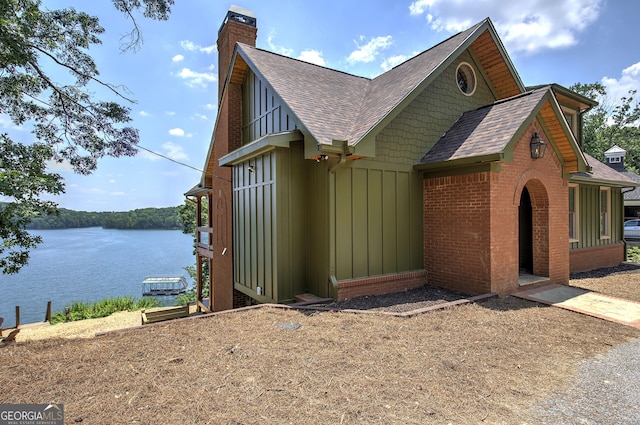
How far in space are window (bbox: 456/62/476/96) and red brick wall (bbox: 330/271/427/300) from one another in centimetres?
570

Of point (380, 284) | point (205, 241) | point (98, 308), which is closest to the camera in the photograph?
point (380, 284)

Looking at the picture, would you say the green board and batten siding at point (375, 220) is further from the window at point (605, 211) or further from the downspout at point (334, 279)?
the window at point (605, 211)

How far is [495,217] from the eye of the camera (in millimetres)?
7066

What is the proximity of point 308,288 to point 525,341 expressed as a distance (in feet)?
14.1

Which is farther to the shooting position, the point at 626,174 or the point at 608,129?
the point at 608,129

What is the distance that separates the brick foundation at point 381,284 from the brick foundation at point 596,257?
707 cm

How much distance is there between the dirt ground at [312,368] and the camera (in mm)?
3031

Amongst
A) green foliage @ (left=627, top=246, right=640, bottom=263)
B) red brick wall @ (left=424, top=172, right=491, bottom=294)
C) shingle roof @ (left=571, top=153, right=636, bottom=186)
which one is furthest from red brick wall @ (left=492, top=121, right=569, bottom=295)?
green foliage @ (left=627, top=246, right=640, bottom=263)

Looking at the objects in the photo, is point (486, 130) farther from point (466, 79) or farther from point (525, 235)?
point (525, 235)

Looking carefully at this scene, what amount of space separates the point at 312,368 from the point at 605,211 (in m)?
15.2

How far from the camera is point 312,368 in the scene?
3852 millimetres

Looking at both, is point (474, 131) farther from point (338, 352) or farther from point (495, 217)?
point (338, 352)

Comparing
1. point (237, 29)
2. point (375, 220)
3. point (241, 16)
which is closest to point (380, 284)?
point (375, 220)

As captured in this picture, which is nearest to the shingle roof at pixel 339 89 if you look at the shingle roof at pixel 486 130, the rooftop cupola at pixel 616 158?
the shingle roof at pixel 486 130
